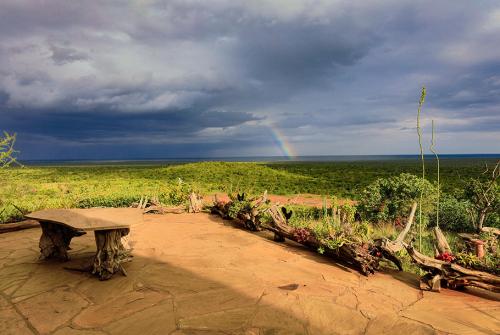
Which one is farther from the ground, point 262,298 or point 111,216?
point 111,216

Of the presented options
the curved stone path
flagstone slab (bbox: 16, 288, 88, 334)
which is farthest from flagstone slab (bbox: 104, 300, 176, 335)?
flagstone slab (bbox: 16, 288, 88, 334)

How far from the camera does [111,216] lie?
502cm

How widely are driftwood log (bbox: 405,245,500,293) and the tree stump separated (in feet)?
18.1

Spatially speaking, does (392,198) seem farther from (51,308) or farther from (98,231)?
(51,308)

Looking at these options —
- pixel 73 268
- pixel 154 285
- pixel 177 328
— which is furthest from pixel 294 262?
pixel 73 268

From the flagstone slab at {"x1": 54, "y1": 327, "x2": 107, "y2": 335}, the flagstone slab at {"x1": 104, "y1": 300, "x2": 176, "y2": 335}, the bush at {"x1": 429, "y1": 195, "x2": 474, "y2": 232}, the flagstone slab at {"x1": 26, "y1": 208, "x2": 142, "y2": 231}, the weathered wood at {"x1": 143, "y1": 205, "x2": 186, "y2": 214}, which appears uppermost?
the flagstone slab at {"x1": 26, "y1": 208, "x2": 142, "y2": 231}

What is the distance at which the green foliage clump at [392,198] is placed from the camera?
10217 millimetres

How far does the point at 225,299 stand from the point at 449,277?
126 inches

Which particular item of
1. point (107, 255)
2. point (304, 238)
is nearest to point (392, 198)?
point (304, 238)

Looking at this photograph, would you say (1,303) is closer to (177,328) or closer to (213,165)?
(177,328)

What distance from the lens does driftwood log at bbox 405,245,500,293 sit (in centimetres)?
441

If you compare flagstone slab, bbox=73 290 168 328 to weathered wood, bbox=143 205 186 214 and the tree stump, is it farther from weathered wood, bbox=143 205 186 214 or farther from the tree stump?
weathered wood, bbox=143 205 186 214

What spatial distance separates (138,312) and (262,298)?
1.47 meters

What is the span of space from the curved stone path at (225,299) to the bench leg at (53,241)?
0.19 meters
